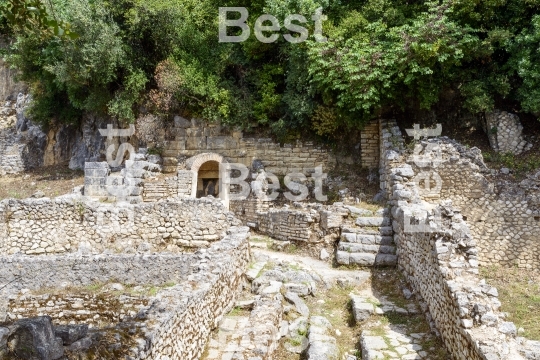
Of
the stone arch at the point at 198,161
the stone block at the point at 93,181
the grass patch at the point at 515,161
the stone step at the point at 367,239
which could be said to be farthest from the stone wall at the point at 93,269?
the grass patch at the point at 515,161

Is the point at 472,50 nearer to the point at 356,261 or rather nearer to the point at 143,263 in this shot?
the point at 356,261

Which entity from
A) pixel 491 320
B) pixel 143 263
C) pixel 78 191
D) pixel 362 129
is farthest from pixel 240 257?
pixel 78 191

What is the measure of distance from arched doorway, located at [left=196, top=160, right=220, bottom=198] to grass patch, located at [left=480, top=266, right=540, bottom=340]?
988 cm

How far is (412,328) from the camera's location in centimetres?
859

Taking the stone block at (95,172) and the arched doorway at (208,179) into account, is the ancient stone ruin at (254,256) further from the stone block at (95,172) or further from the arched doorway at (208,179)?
the arched doorway at (208,179)

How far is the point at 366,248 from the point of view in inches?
473

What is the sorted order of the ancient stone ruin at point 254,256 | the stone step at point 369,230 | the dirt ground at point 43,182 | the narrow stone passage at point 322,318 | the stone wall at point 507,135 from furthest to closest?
the dirt ground at point 43,182
the stone wall at point 507,135
the stone step at point 369,230
the narrow stone passage at point 322,318
the ancient stone ruin at point 254,256

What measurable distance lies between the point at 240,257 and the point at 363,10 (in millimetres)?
9777

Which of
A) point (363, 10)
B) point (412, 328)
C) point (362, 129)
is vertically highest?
point (363, 10)

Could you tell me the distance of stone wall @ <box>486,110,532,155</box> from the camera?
579 inches

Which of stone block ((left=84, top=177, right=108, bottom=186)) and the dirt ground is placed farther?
the dirt ground

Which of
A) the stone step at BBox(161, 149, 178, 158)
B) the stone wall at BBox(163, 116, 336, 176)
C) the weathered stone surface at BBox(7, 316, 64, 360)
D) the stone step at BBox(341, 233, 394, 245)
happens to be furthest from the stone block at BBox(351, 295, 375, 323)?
the stone step at BBox(161, 149, 178, 158)

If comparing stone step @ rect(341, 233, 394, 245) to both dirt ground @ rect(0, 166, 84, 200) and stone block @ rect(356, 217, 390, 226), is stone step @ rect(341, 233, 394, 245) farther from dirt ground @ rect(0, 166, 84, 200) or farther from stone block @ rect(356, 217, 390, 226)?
dirt ground @ rect(0, 166, 84, 200)

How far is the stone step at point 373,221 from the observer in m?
12.5
